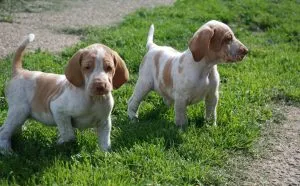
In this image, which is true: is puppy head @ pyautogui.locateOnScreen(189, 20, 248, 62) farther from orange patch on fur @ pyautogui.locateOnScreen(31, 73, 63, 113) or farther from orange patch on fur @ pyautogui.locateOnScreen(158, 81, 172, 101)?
orange patch on fur @ pyautogui.locateOnScreen(31, 73, 63, 113)

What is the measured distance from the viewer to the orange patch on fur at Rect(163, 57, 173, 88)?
6.74 meters

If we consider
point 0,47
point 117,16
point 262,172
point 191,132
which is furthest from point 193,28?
point 262,172

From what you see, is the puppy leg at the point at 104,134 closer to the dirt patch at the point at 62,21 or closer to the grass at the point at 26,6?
the dirt patch at the point at 62,21

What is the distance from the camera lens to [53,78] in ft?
19.9

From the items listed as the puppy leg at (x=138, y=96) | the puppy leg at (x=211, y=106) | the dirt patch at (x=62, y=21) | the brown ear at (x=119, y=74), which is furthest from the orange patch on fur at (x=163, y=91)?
the dirt patch at (x=62, y=21)

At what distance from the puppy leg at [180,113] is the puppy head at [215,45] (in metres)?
0.67

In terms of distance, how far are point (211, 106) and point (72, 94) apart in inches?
79.8

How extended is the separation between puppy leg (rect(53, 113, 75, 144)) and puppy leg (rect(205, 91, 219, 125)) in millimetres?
1913

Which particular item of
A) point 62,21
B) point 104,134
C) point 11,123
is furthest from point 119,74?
point 62,21

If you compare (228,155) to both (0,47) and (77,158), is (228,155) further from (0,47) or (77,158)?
(0,47)

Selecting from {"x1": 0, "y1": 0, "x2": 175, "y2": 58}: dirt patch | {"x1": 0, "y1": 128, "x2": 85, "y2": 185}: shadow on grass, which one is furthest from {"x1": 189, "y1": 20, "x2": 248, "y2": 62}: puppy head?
{"x1": 0, "y1": 0, "x2": 175, "y2": 58}: dirt patch

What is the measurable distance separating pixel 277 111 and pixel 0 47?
5.53m

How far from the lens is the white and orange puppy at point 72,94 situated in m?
5.22

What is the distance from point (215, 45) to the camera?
20.7 feet
